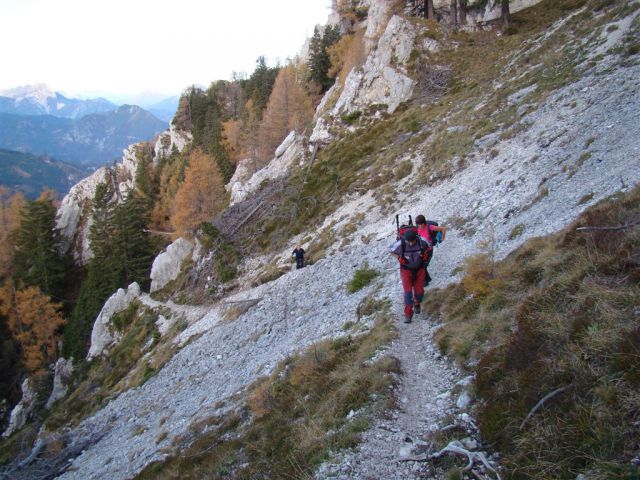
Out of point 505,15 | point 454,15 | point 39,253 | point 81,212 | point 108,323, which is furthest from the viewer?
point 81,212

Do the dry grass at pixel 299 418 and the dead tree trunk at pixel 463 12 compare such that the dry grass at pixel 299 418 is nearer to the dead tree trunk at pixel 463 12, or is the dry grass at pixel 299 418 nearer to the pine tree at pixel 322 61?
the dead tree trunk at pixel 463 12

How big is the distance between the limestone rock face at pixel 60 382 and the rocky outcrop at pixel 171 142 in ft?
163

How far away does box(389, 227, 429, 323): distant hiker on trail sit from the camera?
9.17 meters

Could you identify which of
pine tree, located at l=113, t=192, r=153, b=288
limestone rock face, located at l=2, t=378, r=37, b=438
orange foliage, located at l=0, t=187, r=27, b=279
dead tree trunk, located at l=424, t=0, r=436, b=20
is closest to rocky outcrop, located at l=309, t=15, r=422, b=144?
dead tree trunk, located at l=424, t=0, r=436, b=20

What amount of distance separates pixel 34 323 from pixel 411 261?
6146 centimetres

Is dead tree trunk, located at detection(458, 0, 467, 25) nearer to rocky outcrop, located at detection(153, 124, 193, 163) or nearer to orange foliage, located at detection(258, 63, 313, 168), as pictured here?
orange foliage, located at detection(258, 63, 313, 168)

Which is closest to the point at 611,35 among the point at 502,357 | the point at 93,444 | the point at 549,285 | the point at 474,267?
the point at 474,267

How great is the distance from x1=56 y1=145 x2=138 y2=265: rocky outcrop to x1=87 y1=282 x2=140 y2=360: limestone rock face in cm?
2917

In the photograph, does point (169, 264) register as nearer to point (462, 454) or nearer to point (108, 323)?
point (108, 323)

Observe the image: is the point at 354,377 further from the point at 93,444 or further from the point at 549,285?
the point at 93,444

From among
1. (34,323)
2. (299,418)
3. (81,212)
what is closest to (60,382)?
(34,323)

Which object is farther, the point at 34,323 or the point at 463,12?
the point at 34,323

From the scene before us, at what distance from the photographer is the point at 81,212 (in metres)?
76.8

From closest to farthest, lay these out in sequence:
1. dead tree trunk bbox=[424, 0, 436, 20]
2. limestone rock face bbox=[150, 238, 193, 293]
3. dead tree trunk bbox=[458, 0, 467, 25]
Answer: dead tree trunk bbox=[458, 0, 467, 25]
dead tree trunk bbox=[424, 0, 436, 20]
limestone rock face bbox=[150, 238, 193, 293]
